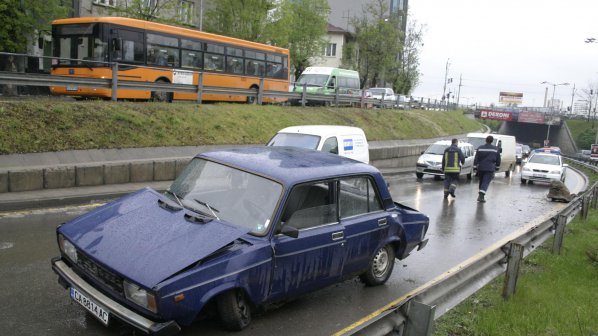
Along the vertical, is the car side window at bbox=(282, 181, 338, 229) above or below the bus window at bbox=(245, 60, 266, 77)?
below

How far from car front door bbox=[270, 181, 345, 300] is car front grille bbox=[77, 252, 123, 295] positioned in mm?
1379

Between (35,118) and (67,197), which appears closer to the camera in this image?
(67,197)

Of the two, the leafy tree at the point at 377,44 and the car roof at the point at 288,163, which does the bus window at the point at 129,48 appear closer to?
the car roof at the point at 288,163

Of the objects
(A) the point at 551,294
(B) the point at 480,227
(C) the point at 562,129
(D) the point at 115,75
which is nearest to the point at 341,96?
(D) the point at 115,75

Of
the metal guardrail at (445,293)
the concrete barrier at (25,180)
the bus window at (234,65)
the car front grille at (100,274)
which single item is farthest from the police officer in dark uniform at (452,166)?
the bus window at (234,65)

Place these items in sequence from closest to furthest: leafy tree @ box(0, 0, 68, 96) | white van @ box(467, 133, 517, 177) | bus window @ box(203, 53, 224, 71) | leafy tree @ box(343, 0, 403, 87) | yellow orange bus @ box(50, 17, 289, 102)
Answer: yellow orange bus @ box(50, 17, 289, 102) < leafy tree @ box(0, 0, 68, 96) < bus window @ box(203, 53, 224, 71) < white van @ box(467, 133, 517, 177) < leafy tree @ box(343, 0, 403, 87)

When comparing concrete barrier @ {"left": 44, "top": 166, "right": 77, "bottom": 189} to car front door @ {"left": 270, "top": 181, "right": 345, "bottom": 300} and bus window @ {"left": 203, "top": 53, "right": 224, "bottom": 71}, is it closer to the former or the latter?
car front door @ {"left": 270, "top": 181, "right": 345, "bottom": 300}

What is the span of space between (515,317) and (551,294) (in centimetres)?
124

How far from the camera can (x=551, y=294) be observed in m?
6.32

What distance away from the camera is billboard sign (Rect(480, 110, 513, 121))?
87.8 m

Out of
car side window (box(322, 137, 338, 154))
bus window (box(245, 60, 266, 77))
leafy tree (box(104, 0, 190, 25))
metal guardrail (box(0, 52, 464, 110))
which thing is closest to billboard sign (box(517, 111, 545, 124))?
metal guardrail (box(0, 52, 464, 110))

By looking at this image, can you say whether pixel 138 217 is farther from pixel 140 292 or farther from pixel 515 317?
pixel 515 317

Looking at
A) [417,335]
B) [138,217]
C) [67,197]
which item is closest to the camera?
[417,335]

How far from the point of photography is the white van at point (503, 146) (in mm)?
24141
